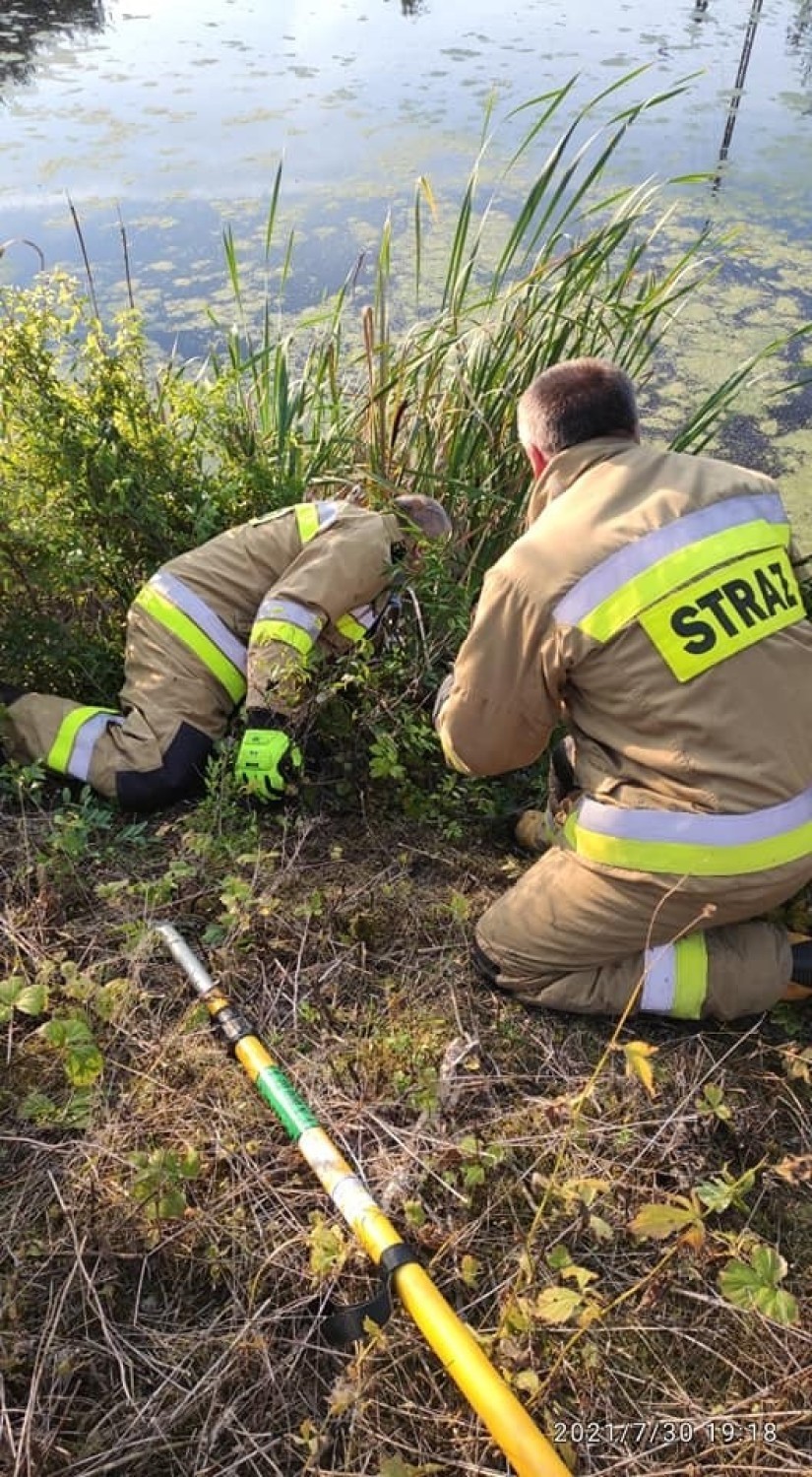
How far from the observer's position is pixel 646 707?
1837 millimetres

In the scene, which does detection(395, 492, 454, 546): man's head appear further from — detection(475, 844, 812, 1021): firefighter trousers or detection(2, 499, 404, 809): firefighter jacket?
detection(475, 844, 812, 1021): firefighter trousers

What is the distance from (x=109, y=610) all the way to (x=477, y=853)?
1.34 m

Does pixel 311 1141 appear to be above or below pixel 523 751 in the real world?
below

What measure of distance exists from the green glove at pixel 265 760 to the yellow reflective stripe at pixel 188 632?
340mm

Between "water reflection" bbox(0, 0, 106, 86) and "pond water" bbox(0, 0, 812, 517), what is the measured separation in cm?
3

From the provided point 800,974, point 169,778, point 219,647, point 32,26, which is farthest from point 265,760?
point 32,26

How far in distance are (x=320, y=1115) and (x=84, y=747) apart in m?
1.28

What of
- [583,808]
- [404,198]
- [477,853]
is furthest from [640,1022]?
[404,198]

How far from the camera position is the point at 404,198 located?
6379 millimetres

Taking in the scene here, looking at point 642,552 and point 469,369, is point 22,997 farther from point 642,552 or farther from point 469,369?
point 469,369

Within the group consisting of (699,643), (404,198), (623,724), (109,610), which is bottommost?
(109,610)

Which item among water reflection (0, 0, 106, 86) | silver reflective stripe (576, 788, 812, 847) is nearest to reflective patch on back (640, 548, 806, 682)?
silver reflective stripe (576, 788, 812, 847)

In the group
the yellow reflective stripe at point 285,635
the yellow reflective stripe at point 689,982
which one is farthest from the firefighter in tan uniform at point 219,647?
the yellow reflective stripe at point 689,982

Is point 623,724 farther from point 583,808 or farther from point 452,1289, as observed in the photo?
point 452,1289
